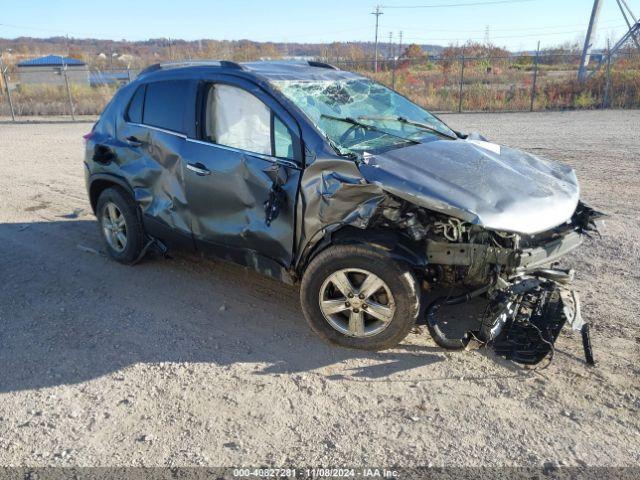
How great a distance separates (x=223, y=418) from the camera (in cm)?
325

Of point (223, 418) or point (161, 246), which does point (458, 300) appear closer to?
point (223, 418)

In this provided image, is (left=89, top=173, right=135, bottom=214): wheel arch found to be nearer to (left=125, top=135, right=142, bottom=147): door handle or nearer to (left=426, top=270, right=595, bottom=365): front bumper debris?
(left=125, top=135, right=142, bottom=147): door handle

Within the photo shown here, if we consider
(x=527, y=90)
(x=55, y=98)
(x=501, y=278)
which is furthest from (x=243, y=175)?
(x=55, y=98)

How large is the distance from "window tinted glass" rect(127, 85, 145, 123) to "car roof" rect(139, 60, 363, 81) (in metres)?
0.18

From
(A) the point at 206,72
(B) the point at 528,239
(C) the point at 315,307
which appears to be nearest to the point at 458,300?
(B) the point at 528,239

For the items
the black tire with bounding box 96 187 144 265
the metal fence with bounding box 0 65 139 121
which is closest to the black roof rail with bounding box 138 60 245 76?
the black tire with bounding box 96 187 144 265

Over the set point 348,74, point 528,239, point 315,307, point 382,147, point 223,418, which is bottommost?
point 223,418

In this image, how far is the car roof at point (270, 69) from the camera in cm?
449

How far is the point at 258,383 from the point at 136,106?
3.11 m

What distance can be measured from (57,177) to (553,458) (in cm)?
943

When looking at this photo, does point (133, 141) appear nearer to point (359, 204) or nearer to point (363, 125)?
point (363, 125)

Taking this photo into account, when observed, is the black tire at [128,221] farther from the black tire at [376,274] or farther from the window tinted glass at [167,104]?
the black tire at [376,274]

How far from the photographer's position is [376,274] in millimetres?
3676

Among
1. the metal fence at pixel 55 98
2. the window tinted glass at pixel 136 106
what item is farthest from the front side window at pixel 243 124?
the metal fence at pixel 55 98
